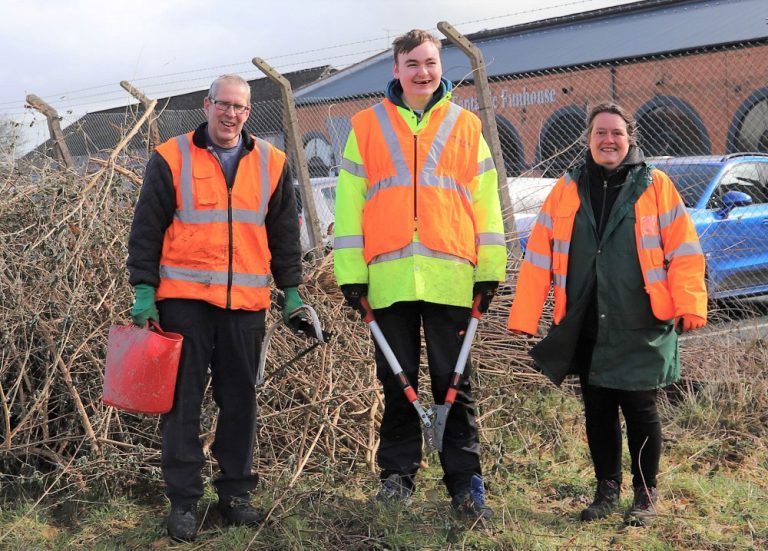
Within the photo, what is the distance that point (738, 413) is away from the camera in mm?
5273

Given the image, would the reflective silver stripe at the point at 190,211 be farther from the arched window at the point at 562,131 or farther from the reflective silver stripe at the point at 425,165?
the arched window at the point at 562,131

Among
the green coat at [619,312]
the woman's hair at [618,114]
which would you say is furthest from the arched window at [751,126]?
the green coat at [619,312]

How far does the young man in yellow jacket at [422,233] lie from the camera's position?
12.8 ft

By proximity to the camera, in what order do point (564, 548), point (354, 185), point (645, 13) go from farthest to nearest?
point (645, 13) < point (354, 185) < point (564, 548)

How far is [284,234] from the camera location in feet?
13.8

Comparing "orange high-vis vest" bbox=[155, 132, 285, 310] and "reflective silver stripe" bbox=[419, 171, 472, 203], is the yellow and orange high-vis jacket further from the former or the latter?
"orange high-vis vest" bbox=[155, 132, 285, 310]

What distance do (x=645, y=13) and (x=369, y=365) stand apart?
9.84m

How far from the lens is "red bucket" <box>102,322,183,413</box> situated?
3.81m

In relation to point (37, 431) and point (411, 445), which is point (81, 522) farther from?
point (411, 445)

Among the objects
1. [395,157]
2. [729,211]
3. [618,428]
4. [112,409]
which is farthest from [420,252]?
[729,211]

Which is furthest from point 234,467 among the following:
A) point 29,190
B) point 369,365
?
point 29,190

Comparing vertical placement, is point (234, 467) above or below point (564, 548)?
above

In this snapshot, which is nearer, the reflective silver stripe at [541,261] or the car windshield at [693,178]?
the reflective silver stripe at [541,261]

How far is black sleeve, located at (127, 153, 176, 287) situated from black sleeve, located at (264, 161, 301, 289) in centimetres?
46
